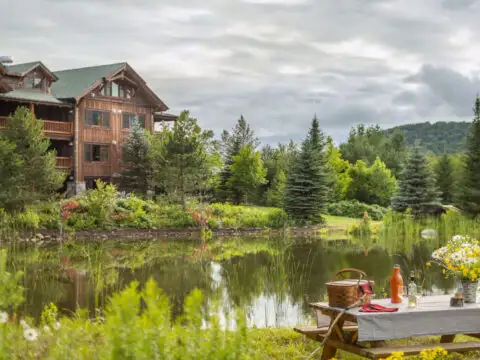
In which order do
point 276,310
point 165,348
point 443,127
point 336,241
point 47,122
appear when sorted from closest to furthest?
1. point 165,348
2. point 276,310
3. point 336,241
4. point 47,122
5. point 443,127

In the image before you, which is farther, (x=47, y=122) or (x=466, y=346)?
(x=47, y=122)

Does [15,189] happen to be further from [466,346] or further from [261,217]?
Answer: [466,346]

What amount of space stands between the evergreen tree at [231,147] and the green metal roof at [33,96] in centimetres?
1079

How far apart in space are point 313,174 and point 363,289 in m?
24.6

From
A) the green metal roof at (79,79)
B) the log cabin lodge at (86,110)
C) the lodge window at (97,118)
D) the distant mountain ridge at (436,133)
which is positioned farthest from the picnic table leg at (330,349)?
the distant mountain ridge at (436,133)

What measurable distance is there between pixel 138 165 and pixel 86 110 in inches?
168

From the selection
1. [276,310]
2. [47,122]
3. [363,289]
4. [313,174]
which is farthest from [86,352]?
[47,122]

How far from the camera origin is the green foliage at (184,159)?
99.7ft

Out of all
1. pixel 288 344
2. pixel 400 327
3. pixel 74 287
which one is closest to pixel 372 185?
pixel 74 287

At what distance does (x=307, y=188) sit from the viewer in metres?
30.8

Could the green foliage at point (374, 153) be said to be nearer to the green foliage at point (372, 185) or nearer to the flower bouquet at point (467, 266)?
the green foliage at point (372, 185)

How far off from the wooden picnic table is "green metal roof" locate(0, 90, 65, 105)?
2669cm

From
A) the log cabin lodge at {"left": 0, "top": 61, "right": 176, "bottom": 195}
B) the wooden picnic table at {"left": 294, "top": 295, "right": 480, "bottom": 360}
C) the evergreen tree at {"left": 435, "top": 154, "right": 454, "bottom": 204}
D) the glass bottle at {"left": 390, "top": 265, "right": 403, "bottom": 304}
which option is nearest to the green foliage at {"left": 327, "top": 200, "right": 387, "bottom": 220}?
the evergreen tree at {"left": 435, "top": 154, "right": 454, "bottom": 204}

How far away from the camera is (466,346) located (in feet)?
23.9
